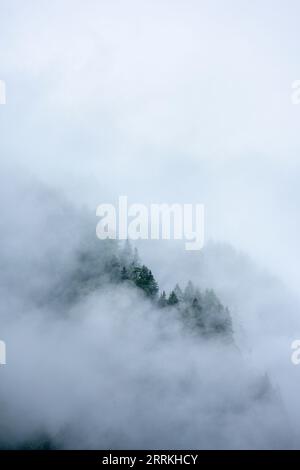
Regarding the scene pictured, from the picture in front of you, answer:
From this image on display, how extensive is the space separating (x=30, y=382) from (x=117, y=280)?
16822 mm

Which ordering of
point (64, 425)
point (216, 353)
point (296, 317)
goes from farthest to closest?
point (296, 317)
point (216, 353)
point (64, 425)

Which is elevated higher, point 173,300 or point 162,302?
point 173,300

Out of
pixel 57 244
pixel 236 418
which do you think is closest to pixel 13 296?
pixel 57 244

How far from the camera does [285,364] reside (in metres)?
78.1

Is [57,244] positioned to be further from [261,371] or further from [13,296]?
[261,371]

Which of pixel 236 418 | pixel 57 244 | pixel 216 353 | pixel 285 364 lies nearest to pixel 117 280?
pixel 57 244

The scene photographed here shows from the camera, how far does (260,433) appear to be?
50125 mm

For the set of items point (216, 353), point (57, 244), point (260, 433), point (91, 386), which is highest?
point (57, 244)

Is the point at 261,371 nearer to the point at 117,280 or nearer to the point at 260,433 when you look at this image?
the point at 260,433

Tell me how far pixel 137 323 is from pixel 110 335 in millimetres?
4060

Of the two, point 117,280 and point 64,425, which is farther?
point 117,280

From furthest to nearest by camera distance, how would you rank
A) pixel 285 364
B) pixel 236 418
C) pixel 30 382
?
pixel 285 364 < pixel 236 418 < pixel 30 382

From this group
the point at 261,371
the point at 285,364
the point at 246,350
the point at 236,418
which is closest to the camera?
the point at 236,418

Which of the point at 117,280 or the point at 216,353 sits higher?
the point at 117,280
